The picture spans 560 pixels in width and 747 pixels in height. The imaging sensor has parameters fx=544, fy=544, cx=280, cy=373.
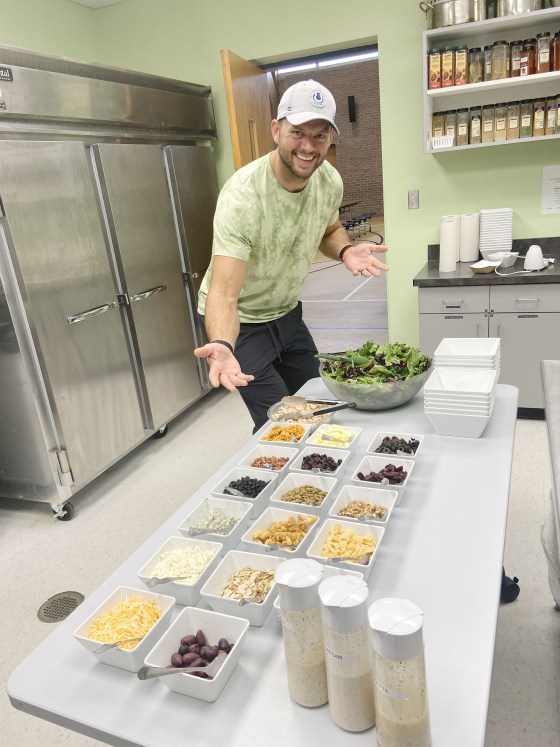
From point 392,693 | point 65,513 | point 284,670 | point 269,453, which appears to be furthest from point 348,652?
point 65,513

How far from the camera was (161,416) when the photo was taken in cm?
355

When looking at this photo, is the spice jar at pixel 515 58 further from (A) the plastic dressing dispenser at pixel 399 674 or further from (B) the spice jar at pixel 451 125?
(A) the plastic dressing dispenser at pixel 399 674

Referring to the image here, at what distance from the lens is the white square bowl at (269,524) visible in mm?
1104

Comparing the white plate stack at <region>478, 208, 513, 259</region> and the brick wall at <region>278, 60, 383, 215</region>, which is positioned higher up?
the brick wall at <region>278, 60, 383, 215</region>

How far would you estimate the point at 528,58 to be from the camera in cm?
295

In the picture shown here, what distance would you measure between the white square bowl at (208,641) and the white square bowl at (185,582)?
0.05m

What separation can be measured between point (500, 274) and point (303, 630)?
277 centimetres

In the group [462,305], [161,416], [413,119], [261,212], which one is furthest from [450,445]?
[413,119]

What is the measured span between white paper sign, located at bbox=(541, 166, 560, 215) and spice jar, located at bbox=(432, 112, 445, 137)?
2.22 feet

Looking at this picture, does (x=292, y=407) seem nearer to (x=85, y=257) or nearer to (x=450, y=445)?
(x=450, y=445)

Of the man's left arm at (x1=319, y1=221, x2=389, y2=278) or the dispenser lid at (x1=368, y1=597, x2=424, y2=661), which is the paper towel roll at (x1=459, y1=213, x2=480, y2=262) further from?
the dispenser lid at (x1=368, y1=597, x2=424, y2=661)

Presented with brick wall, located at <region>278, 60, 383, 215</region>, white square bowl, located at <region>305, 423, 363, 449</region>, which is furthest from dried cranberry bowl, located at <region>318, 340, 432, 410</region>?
brick wall, located at <region>278, 60, 383, 215</region>

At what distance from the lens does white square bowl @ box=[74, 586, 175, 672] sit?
0.90 m

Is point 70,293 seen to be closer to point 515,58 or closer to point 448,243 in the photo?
point 448,243
